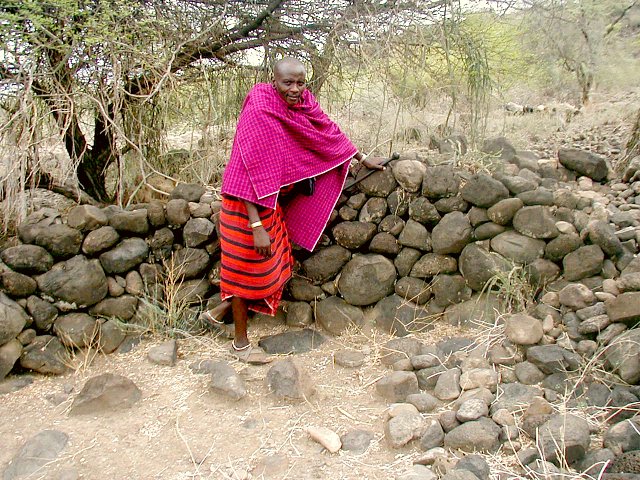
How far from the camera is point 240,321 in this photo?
3.28m

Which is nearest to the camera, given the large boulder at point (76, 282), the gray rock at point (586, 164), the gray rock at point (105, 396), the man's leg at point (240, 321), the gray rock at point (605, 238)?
the gray rock at point (105, 396)

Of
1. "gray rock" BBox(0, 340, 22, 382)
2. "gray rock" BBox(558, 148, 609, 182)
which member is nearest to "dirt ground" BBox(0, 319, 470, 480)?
"gray rock" BBox(0, 340, 22, 382)

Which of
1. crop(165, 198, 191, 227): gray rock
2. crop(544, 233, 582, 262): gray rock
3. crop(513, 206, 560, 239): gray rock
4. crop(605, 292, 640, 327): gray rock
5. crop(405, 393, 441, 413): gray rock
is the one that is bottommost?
crop(405, 393, 441, 413): gray rock

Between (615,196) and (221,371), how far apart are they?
2.69 m

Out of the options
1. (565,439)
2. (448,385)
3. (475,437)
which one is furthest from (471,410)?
(565,439)

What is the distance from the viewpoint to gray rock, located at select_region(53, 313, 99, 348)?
3.17 m

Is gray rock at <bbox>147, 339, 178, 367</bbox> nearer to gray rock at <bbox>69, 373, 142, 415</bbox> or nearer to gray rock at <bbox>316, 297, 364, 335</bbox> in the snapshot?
gray rock at <bbox>69, 373, 142, 415</bbox>

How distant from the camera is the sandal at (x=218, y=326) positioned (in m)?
3.42

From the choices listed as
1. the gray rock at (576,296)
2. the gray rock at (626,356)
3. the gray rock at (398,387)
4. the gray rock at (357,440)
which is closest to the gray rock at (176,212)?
the gray rock at (398,387)

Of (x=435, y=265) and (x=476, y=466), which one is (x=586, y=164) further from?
(x=476, y=466)

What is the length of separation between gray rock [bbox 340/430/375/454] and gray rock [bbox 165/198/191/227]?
5.53ft

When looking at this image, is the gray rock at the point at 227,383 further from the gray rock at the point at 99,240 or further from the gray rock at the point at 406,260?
the gray rock at the point at 406,260

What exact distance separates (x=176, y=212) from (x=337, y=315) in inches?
46.2

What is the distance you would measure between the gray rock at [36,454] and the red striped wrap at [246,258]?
1.13m
